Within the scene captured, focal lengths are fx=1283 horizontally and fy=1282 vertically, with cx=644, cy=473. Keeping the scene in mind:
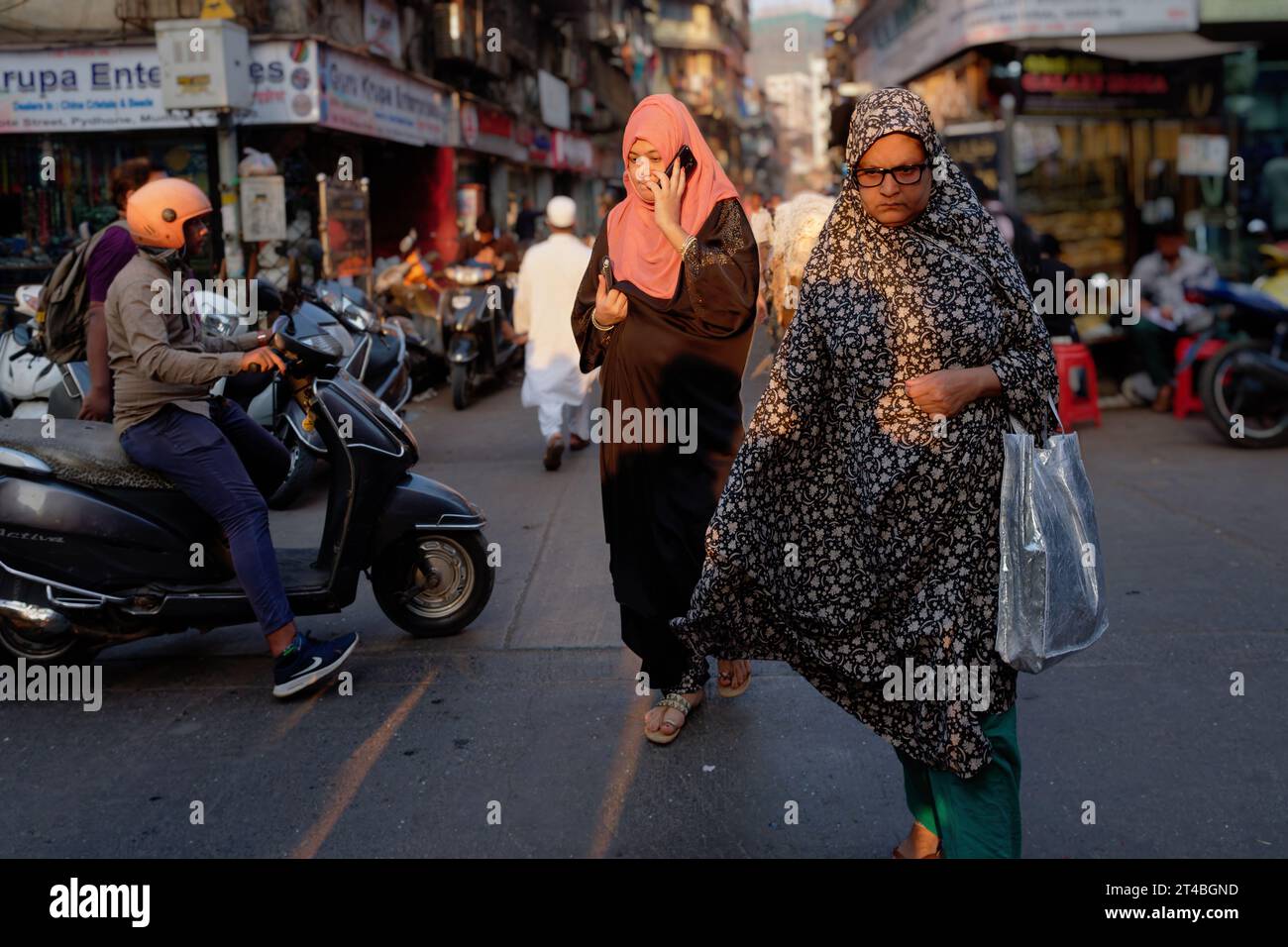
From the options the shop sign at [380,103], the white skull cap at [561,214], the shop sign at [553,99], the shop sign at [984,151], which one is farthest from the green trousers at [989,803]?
the shop sign at [553,99]

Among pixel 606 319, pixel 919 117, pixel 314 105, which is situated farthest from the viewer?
pixel 314 105

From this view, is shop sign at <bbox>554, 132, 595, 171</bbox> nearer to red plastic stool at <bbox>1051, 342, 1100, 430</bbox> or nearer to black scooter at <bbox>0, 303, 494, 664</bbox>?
red plastic stool at <bbox>1051, 342, 1100, 430</bbox>

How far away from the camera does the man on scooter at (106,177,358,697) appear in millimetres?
4254

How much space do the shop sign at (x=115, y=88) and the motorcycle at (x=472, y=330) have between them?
8.90ft

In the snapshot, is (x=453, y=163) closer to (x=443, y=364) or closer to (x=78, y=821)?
(x=443, y=364)

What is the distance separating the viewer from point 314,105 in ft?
45.3

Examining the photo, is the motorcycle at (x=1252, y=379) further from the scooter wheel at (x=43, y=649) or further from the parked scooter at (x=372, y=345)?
the scooter wheel at (x=43, y=649)

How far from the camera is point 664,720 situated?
408 cm

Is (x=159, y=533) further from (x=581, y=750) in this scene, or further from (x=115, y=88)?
(x=115, y=88)

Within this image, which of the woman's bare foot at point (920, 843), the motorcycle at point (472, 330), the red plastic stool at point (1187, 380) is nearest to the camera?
the woman's bare foot at point (920, 843)

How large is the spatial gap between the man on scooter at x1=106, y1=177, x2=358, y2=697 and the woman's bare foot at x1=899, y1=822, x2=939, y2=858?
7.47ft

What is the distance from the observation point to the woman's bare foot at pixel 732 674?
4.39m
